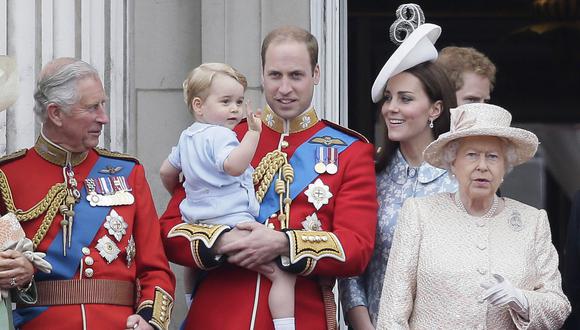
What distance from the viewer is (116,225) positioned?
6309 millimetres

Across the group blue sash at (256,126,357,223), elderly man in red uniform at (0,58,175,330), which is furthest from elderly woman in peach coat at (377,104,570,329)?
elderly man in red uniform at (0,58,175,330)

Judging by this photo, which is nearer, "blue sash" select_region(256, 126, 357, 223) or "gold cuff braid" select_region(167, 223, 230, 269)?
"gold cuff braid" select_region(167, 223, 230, 269)

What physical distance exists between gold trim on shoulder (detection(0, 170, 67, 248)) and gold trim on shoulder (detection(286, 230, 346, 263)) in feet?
2.68

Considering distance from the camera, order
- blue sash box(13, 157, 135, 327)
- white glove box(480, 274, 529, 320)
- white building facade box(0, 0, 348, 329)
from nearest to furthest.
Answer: white glove box(480, 274, 529, 320)
blue sash box(13, 157, 135, 327)
white building facade box(0, 0, 348, 329)

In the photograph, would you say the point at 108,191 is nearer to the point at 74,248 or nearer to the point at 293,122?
the point at 74,248

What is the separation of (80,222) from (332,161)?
942 millimetres

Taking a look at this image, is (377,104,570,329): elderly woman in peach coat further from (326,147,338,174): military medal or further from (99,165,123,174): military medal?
(99,165,123,174): military medal

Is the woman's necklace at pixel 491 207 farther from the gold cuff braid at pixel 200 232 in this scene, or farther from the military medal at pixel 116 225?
the military medal at pixel 116 225

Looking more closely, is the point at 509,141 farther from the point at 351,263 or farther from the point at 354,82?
the point at 354,82

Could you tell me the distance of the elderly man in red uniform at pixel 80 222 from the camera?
6.21 meters

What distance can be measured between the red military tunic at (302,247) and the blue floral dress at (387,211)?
0.14 m

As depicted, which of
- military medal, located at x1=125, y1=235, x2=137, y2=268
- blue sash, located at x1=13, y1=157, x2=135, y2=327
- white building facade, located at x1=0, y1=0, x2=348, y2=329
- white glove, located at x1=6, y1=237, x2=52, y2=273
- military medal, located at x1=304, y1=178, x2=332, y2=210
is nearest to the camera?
white glove, located at x1=6, y1=237, x2=52, y2=273

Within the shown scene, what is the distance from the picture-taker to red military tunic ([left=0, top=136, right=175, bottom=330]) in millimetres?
6215

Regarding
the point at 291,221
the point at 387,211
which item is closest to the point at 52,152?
the point at 291,221
